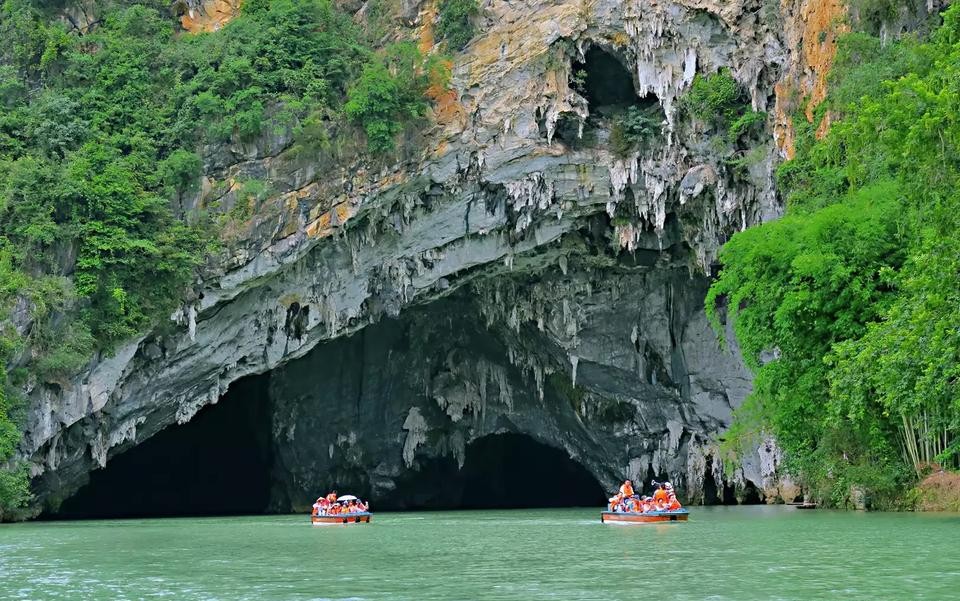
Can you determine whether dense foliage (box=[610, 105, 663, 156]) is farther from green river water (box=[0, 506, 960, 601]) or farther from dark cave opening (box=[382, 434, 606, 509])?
dark cave opening (box=[382, 434, 606, 509])

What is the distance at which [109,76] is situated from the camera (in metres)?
35.6

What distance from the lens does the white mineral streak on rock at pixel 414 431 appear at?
42031 mm

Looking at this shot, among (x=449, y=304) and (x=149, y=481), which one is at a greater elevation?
(x=449, y=304)

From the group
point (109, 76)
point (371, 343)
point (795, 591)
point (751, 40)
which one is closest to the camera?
point (795, 591)

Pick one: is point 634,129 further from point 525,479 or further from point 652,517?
point 525,479

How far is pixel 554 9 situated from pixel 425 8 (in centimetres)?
423

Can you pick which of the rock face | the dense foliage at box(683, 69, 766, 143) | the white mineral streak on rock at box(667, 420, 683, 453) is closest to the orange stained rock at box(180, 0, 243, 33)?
the rock face

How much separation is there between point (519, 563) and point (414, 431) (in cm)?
2634

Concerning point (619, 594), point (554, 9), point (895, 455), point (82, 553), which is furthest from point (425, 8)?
point (619, 594)

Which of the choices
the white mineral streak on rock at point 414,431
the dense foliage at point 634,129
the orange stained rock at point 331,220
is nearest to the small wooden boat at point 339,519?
the orange stained rock at point 331,220

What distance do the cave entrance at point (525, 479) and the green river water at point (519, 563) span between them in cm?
2041

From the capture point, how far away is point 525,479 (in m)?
47.4

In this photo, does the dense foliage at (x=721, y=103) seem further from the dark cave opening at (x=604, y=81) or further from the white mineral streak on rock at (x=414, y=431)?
the white mineral streak on rock at (x=414, y=431)

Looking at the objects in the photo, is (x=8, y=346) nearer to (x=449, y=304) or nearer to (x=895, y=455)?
(x=449, y=304)
